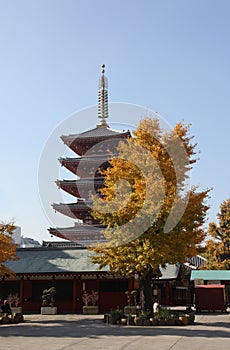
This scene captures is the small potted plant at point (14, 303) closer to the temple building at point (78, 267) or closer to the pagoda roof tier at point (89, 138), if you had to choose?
the temple building at point (78, 267)

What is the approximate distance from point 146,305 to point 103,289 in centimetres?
1074

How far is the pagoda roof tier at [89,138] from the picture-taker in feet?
145

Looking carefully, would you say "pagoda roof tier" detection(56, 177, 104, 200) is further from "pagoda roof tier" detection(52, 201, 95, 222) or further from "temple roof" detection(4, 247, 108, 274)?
"temple roof" detection(4, 247, 108, 274)

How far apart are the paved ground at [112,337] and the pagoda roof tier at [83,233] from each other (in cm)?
1878

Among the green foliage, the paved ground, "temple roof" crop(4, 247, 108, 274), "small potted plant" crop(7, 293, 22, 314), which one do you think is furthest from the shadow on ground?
"temple roof" crop(4, 247, 108, 274)

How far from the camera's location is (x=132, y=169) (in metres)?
23.4

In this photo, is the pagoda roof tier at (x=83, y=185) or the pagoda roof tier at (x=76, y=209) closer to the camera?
the pagoda roof tier at (x=76, y=209)

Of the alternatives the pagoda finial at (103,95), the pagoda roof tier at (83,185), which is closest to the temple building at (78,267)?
the pagoda roof tier at (83,185)

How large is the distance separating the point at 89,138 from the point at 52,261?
1451 centimetres

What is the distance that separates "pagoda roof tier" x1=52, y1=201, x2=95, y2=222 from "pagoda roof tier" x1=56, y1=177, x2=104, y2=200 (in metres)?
1.36

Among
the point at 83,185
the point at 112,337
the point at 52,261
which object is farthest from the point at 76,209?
the point at 112,337

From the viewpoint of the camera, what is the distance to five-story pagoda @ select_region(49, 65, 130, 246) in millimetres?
42406

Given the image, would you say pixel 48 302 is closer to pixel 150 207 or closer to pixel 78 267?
Result: pixel 78 267

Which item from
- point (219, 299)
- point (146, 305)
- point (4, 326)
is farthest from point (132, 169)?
point (219, 299)
